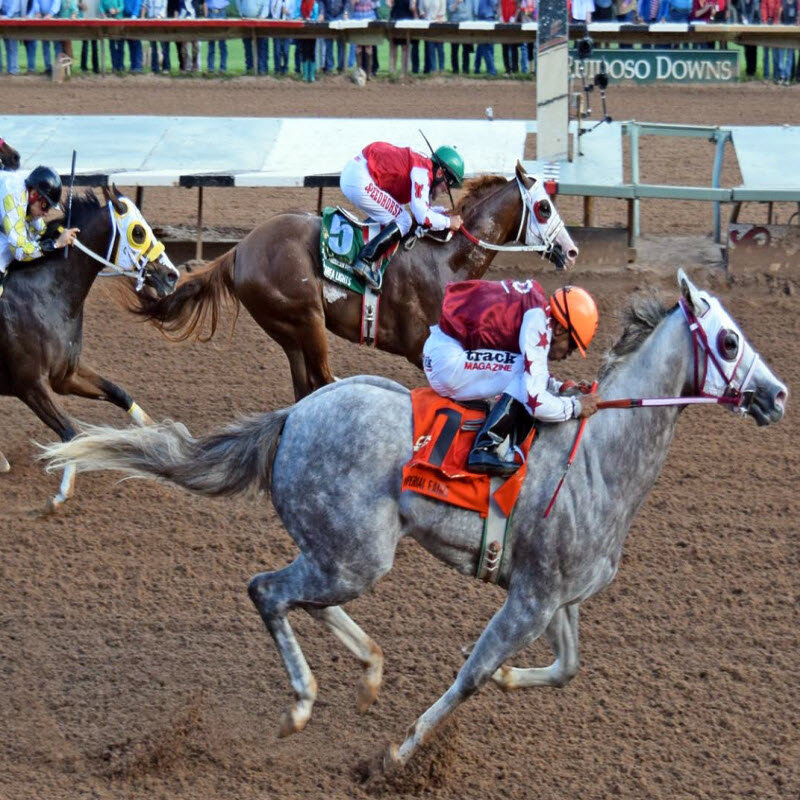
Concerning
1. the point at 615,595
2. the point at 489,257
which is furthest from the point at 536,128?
the point at 615,595

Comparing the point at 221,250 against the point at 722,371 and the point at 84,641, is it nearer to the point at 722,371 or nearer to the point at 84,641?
the point at 84,641

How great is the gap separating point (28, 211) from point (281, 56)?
11.8 metres

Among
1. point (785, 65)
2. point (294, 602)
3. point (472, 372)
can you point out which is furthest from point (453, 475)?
point (785, 65)

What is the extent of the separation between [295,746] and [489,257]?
3874 mm

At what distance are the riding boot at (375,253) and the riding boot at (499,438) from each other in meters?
3.24

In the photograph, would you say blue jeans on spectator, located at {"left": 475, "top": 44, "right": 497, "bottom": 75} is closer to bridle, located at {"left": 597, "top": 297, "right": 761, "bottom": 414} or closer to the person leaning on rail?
the person leaning on rail

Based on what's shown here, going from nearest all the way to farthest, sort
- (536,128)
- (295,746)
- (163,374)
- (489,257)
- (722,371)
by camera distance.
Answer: (722,371) → (295,746) → (489,257) → (163,374) → (536,128)

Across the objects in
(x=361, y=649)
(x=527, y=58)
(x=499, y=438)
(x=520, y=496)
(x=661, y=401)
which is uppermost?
(x=527, y=58)

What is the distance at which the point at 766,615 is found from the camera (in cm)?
605

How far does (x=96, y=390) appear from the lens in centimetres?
773

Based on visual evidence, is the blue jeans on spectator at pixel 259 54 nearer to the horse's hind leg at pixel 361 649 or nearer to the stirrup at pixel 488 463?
the horse's hind leg at pixel 361 649

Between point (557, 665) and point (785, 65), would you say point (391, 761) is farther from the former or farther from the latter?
point (785, 65)

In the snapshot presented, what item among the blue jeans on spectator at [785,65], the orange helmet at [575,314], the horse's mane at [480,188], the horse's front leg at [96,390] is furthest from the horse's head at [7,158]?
the blue jeans on spectator at [785,65]

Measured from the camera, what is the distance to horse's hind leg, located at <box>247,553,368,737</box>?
489 cm
